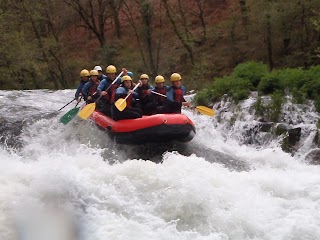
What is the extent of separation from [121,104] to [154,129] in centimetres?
83

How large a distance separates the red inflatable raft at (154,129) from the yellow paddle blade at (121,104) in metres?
0.29

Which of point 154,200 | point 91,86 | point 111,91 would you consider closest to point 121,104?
point 111,91

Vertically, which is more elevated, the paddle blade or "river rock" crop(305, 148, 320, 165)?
the paddle blade

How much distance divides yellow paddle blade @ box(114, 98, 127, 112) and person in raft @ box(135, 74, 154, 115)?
0.99 m

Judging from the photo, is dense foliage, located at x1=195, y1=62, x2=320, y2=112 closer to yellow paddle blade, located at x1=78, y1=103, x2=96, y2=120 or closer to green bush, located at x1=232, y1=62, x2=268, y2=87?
green bush, located at x1=232, y1=62, x2=268, y2=87

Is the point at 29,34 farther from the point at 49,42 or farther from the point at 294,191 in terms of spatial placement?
the point at 294,191

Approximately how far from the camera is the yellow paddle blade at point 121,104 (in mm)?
8527

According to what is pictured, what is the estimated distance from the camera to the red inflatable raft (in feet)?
27.2

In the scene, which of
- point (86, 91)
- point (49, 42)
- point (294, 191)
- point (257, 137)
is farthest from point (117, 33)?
point (294, 191)

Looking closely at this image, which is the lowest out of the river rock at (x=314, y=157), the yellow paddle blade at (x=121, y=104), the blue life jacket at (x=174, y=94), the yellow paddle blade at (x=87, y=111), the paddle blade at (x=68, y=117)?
the river rock at (x=314, y=157)

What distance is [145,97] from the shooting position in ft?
31.9

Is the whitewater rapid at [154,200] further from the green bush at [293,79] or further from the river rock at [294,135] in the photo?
the green bush at [293,79]

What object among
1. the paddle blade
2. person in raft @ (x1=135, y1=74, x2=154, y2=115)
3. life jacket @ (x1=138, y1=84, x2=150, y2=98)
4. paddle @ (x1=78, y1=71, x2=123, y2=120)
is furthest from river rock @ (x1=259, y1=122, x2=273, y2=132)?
the paddle blade

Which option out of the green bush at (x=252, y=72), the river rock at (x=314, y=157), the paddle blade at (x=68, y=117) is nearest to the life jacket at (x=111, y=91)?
the paddle blade at (x=68, y=117)
